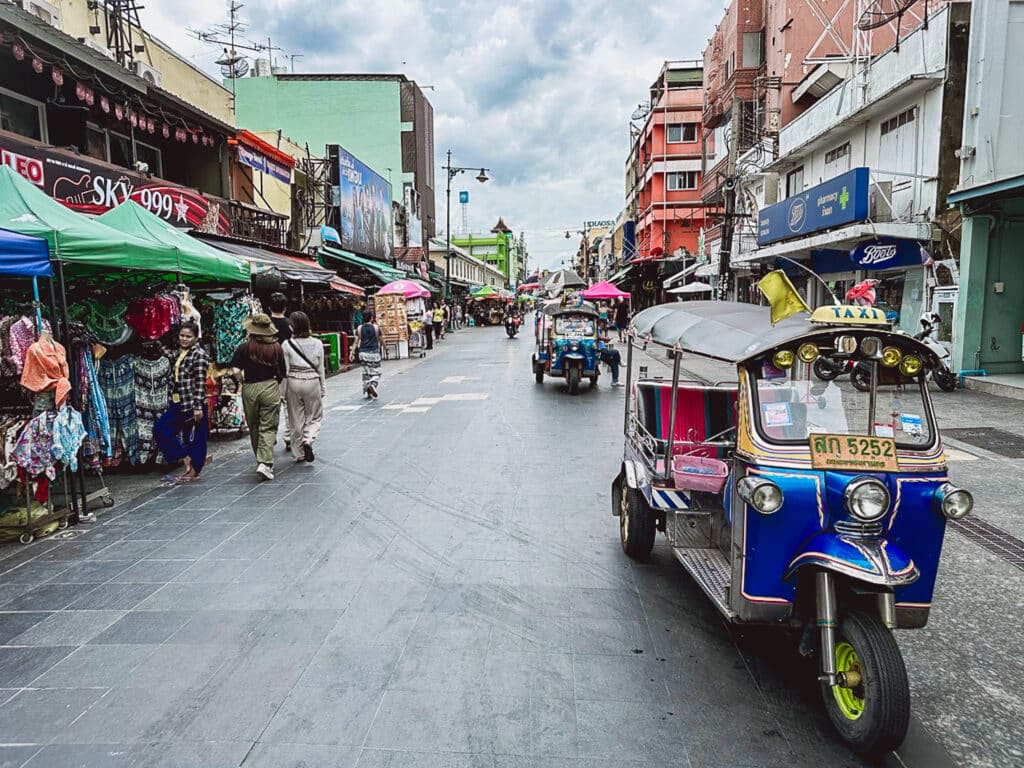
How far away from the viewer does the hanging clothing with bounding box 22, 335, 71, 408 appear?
5641mm

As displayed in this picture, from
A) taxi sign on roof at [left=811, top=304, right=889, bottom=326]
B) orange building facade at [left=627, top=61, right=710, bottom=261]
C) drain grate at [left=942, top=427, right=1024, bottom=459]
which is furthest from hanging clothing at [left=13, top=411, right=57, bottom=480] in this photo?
orange building facade at [left=627, top=61, right=710, bottom=261]

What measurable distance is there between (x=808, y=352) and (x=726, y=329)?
30.1 inches

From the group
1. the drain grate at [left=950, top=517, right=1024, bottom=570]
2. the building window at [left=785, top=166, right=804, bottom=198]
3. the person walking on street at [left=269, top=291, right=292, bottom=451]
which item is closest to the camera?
the drain grate at [left=950, top=517, right=1024, bottom=570]

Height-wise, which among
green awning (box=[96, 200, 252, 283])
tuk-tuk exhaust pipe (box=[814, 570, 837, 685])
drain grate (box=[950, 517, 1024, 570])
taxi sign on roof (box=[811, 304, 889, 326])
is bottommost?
drain grate (box=[950, 517, 1024, 570])

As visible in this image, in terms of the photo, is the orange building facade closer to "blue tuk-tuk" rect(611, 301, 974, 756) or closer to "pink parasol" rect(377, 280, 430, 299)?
"pink parasol" rect(377, 280, 430, 299)

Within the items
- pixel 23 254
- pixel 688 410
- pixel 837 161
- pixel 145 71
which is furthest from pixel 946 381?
pixel 145 71

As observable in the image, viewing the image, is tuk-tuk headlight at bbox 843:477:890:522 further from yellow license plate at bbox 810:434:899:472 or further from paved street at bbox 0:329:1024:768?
paved street at bbox 0:329:1024:768

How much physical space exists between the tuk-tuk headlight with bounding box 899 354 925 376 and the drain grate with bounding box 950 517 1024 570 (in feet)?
8.61

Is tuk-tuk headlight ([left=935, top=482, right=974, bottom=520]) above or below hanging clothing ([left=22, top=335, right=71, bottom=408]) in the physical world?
below

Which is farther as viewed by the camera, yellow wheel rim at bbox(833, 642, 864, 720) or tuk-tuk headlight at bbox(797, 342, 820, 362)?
tuk-tuk headlight at bbox(797, 342, 820, 362)

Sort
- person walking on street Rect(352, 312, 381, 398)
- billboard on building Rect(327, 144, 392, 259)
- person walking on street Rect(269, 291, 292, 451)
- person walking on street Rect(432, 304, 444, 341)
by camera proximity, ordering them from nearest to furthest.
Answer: person walking on street Rect(269, 291, 292, 451)
person walking on street Rect(352, 312, 381, 398)
billboard on building Rect(327, 144, 392, 259)
person walking on street Rect(432, 304, 444, 341)

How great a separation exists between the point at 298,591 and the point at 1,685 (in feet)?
5.39

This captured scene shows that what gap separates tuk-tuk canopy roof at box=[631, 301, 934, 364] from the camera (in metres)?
3.47

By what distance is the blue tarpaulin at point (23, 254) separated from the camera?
532cm
